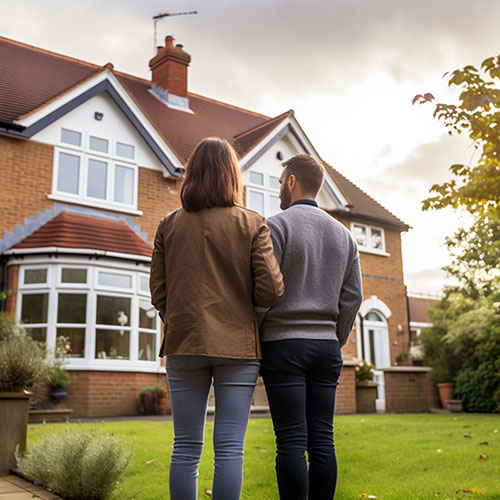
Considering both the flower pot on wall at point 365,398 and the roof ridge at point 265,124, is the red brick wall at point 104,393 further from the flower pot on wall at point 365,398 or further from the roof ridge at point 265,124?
the roof ridge at point 265,124

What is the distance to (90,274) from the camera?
12977mm

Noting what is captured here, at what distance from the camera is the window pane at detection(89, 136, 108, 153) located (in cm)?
1454

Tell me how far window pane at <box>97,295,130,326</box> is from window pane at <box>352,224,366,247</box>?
343 inches

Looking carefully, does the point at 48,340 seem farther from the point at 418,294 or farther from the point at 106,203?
the point at 418,294

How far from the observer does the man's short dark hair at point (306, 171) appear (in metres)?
3.36

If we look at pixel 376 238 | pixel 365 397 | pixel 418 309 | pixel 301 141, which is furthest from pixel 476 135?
pixel 418 309

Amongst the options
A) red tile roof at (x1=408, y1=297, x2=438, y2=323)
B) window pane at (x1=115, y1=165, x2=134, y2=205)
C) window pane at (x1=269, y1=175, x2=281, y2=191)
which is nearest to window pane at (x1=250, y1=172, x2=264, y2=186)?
window pane at (x1=269, y1=175, x2=281, y2=191)

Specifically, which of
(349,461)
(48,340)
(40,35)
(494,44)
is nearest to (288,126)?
(40,35)

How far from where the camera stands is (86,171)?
14281mm

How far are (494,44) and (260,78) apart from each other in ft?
19.5

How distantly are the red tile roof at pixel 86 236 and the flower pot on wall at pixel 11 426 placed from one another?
7.47 meters

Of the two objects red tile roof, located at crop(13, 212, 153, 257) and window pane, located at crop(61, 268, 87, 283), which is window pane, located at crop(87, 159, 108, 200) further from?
window pane, located at crop(61, 268, 87, 283)

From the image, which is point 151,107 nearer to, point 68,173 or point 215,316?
point 68,173

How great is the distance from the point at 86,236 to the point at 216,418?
1107 centimetres
